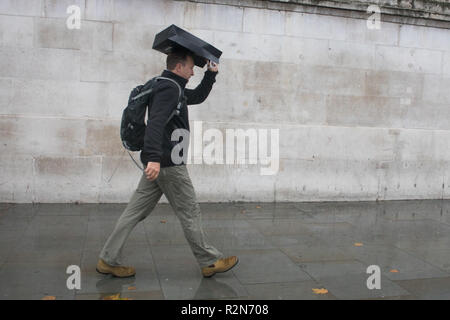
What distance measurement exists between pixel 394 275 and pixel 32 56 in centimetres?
566

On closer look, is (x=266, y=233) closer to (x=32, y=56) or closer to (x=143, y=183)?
(x=143, y=183)

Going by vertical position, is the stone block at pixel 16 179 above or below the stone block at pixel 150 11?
below

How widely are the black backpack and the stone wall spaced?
10.5 ft

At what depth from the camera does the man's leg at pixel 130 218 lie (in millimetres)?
4117

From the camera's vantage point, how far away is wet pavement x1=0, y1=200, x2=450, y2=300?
3.96m

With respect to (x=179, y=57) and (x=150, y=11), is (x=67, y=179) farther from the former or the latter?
(x=179, y=57)

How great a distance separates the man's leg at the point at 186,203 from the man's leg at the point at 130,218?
0.14 metres

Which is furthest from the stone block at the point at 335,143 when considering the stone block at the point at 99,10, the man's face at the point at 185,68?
the man's face at the point at 185,68

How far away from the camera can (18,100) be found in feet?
22.3

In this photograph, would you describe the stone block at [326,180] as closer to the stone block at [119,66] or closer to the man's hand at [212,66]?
the stone block at [119,66]

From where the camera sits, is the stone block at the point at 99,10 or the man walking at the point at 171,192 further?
the stone block at the point at 99,10
